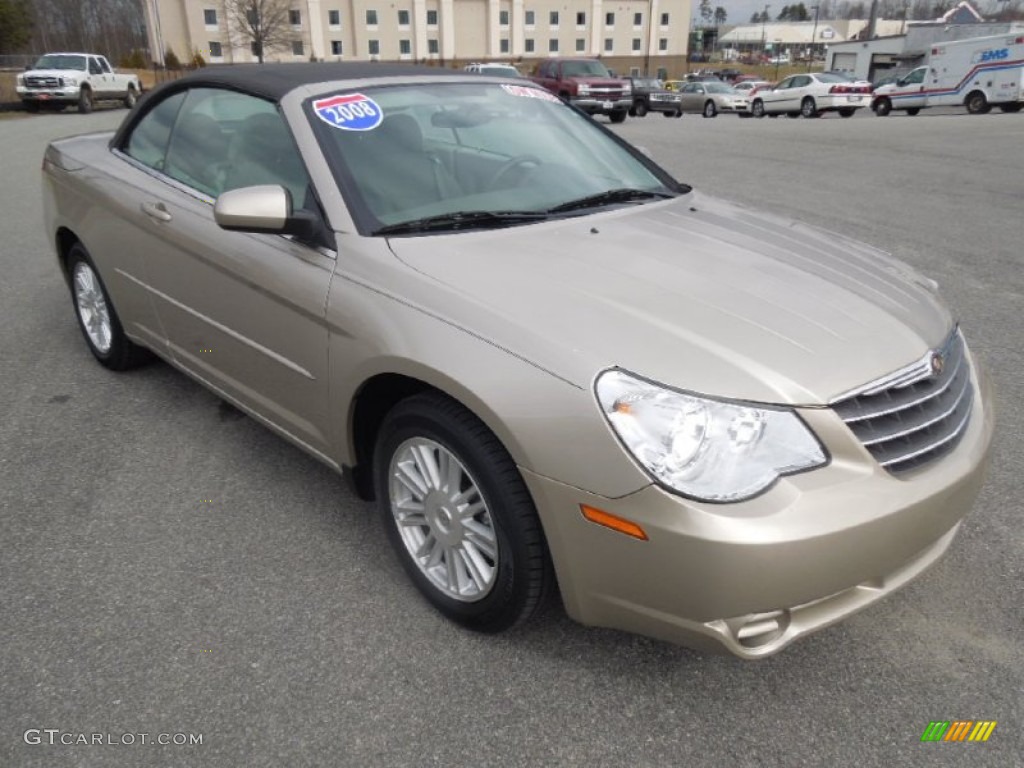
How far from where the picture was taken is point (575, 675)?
234cm

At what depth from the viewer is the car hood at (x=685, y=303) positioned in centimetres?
202

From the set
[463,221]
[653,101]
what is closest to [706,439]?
[463,221]

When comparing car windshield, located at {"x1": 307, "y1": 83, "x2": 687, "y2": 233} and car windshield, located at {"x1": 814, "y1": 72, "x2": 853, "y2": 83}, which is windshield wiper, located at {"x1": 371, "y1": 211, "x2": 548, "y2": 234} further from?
car windshield, located at {"x1": 814, "y1": 72, "x2": 853, "y2": 83}

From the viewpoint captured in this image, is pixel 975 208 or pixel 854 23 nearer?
pixel 975 208

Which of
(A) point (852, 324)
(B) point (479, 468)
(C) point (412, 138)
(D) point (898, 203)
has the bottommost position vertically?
(D) point (898, 203)

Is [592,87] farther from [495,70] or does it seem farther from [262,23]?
[262,23]

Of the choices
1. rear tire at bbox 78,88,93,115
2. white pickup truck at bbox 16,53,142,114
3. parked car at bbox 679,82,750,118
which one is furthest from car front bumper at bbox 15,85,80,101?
parked car at bbox 679,82,750,118

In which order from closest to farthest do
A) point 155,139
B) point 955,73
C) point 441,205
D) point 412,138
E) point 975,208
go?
1. point 441,205
2. point 412,138
3. point 155,139
4. point 975,208
5. point 955,73

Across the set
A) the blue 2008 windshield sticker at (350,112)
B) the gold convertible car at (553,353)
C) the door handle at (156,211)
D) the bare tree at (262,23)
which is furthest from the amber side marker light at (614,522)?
the bare tree at (262,23)

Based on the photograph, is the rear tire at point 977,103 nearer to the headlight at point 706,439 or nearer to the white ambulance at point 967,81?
the white ambulance at point 967,81

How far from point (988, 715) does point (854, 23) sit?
143384 mm

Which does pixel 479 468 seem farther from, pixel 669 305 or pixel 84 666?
pixel 84 666

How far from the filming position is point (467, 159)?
312 cm

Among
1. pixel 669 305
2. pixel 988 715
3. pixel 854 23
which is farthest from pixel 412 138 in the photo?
pixel 854 23
